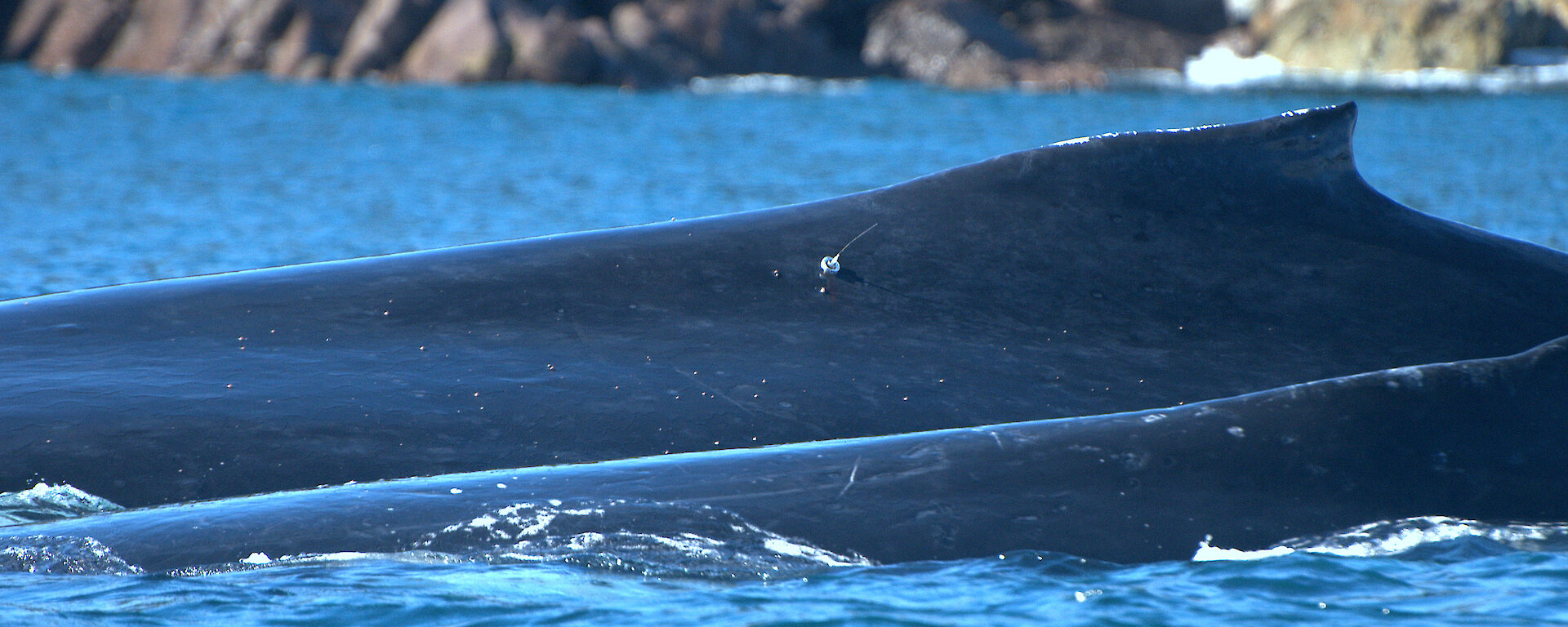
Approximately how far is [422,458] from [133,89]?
2012 inches

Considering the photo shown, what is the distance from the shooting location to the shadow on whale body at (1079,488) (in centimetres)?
561

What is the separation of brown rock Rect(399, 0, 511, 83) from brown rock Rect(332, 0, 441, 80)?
44.1 inches

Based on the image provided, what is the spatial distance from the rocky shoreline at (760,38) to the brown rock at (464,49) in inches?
2.2

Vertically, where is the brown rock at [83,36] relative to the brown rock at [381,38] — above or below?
above

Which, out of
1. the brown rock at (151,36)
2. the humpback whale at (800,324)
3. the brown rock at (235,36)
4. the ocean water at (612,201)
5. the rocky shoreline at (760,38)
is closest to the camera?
the ocean water at (612,201)

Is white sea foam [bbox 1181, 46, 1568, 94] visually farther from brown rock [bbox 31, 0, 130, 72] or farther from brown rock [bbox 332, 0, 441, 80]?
brown rock [bbox 31, 0, 130, 72]

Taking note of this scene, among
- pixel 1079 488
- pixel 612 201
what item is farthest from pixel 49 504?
pixel 612 201

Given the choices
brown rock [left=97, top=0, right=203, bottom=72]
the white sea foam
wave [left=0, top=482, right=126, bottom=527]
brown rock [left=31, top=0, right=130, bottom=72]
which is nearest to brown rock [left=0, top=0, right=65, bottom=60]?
brown rock [left=31, top=0, right=130, bottom=72]

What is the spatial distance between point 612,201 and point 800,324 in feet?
59.2

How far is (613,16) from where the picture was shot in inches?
2483

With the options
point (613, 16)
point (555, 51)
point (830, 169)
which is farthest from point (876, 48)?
point (830, 169)

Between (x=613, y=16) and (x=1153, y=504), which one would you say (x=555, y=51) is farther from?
(x=1153, y=504)

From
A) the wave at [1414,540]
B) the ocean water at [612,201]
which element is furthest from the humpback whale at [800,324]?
the wave at [1414,540]

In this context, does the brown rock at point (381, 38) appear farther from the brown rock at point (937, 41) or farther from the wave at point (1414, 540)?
the wave at point (1414, 540)
